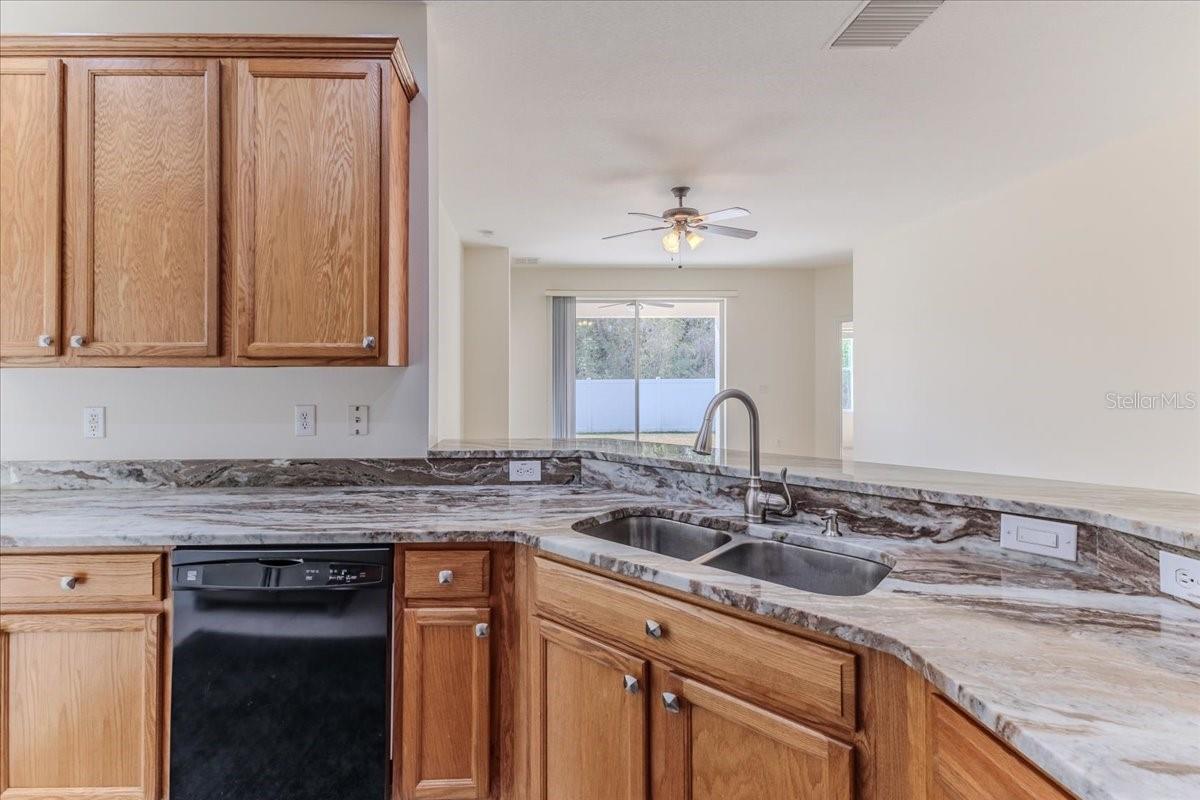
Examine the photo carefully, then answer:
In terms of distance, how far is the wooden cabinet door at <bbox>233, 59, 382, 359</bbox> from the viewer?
180cm

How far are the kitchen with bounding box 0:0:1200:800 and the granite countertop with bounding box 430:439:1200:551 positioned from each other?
0.01 metres

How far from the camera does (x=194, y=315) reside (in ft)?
5.86

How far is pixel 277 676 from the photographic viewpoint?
142cm

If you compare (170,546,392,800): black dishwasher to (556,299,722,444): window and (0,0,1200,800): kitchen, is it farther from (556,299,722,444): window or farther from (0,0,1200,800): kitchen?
(556,299,722,444): window

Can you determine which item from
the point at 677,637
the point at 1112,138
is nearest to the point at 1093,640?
the point at 677,637

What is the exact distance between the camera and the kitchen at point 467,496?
961 mm

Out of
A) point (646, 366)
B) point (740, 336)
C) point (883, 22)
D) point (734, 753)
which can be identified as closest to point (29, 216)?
point (734, 753)

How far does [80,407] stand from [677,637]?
7.60ft

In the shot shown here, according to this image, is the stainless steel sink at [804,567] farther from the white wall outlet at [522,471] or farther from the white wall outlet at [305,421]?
the white wall outlet at [305,421]

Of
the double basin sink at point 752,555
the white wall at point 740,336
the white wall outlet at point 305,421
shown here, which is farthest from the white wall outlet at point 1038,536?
the white wall at point 740,336

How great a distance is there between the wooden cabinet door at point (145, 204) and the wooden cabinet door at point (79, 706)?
82 centimetres

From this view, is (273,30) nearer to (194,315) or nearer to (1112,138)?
(194,315)

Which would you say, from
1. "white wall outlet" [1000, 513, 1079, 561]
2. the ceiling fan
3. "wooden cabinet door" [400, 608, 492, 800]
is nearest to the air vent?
the ceiling fan

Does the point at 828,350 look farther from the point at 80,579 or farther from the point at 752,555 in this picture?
the point at 80,579
